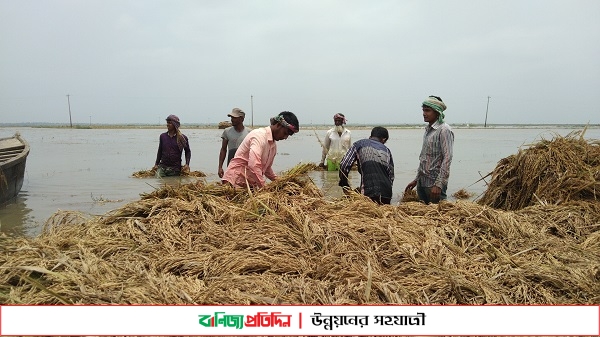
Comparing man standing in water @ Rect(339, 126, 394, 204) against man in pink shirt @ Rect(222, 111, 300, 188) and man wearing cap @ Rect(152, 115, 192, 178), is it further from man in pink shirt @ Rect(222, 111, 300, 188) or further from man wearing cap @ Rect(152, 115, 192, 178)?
man wearing cap @ Rect(152, 115, 192, 178)

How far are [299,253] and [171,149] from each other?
5.74m

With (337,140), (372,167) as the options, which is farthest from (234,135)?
(337,140)

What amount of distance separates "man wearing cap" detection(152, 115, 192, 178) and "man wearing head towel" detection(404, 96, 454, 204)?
4.74 meters

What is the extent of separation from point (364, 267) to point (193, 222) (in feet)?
5.43

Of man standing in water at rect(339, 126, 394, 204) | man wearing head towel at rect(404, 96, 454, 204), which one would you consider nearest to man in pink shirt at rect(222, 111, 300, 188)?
man standing in water at rect(339, 126, 394, 204)

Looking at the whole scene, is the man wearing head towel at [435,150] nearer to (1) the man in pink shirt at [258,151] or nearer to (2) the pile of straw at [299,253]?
(2) the pile of straw at [299,253]

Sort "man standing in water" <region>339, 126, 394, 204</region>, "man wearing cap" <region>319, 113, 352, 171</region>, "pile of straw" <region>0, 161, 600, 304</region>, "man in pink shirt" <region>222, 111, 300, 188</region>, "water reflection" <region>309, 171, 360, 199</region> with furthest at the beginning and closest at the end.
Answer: "man wearing cap" <region>319, 113, 352, 171</region> → "water reflection" <region>309, 171, 360, 199</region> → "man standing in water" <region>339, 126, 394, 204</region> → "man in pink shirt" <region>222, 111, 300, 188</region> → "pile of straw" <region>0, 161, 600, 304</region>

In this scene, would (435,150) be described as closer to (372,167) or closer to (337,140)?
(372,167)

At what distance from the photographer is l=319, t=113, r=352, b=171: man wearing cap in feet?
29.1

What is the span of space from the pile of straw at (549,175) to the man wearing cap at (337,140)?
166 inches

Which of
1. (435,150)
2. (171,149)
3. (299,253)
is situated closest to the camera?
(299,253)

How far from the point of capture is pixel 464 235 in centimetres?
324

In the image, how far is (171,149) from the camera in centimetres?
779

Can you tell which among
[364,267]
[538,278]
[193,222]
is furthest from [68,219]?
[538,278]
